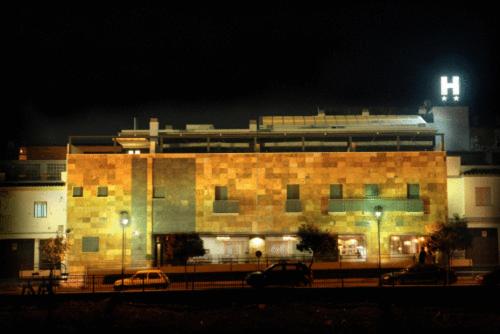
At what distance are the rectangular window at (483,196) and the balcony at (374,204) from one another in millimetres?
4269

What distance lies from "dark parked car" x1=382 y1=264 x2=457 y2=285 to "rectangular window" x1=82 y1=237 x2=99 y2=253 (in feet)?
77.3

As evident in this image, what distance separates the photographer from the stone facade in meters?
60.4

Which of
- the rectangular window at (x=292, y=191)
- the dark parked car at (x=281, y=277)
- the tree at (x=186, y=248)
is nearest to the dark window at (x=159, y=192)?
the tree at (x=186, y=248)

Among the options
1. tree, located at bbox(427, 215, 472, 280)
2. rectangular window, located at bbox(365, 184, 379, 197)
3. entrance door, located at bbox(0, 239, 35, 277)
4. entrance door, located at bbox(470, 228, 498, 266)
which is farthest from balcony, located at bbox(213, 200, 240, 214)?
entrance door, located at bbox(470, 228, 498, 266)

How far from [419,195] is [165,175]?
1936 centimetres

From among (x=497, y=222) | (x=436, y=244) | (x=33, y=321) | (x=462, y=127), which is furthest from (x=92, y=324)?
(x=462, y=127)

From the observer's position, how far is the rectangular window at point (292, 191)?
2413 inches

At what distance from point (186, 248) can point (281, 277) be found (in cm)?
1416

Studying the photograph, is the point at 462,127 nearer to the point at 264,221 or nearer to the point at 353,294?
the point at 264,221

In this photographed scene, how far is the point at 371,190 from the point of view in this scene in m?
60.9

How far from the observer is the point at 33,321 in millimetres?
40219

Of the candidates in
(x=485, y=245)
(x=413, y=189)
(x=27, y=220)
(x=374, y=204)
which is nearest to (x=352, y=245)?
(x=374, y=204)

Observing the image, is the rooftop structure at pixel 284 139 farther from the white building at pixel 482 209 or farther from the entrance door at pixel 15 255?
the entrance door at pixel 15 255

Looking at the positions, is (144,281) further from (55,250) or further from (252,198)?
(252,198)
